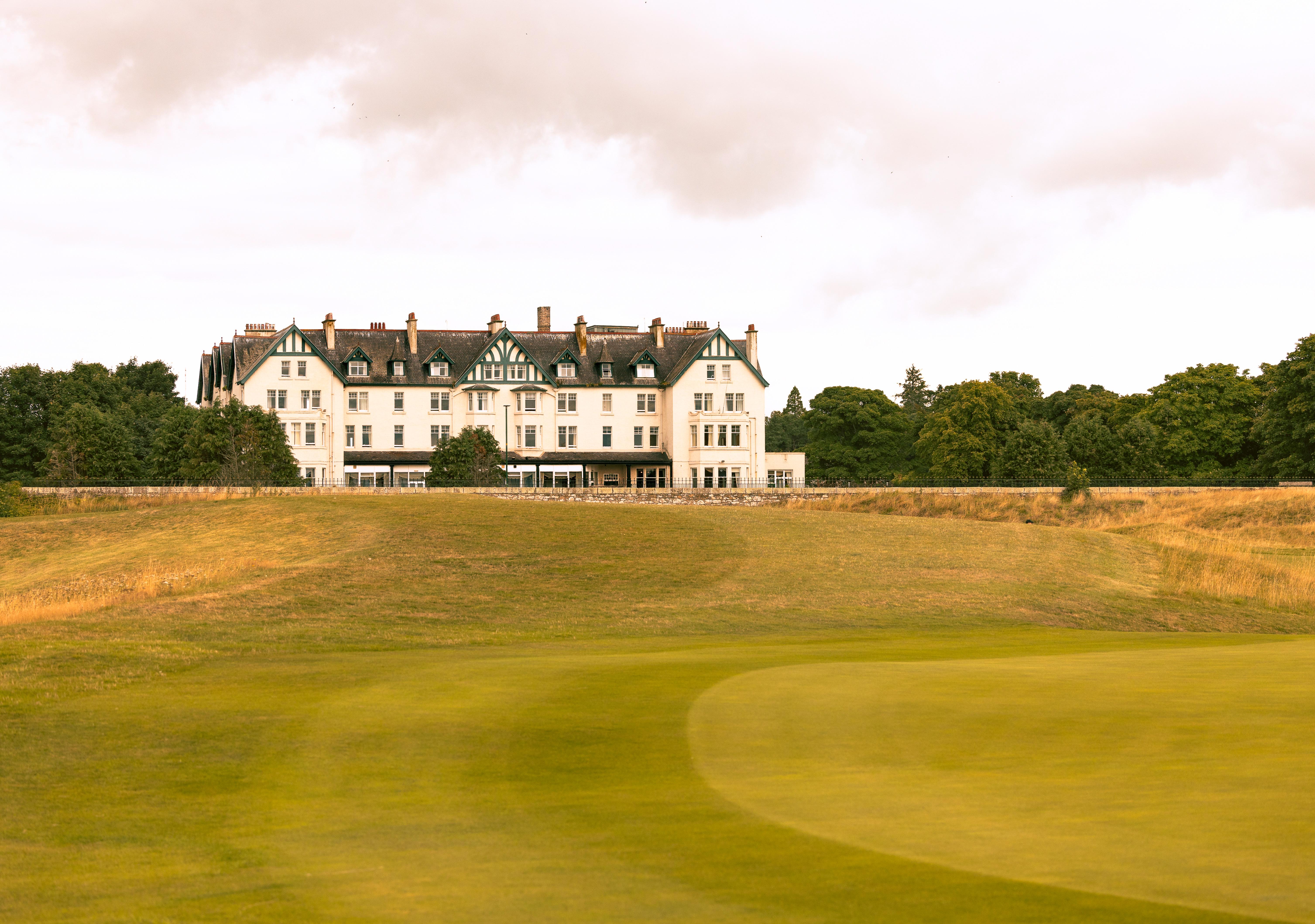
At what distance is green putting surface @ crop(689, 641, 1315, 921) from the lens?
24.1 ft

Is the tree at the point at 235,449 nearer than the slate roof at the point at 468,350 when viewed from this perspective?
Yes

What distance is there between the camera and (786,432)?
17200 cm

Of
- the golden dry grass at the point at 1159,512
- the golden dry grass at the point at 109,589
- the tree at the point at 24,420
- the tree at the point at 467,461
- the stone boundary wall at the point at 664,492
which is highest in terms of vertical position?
the tree at the point at 24,420

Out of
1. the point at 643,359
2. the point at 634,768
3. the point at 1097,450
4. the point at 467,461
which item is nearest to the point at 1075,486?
the point at 467,461

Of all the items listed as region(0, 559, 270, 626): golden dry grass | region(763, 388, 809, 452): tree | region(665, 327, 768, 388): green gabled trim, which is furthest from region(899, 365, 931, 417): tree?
region(0, 559, 270, 626): golden dry grass

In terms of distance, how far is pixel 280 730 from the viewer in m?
12.2

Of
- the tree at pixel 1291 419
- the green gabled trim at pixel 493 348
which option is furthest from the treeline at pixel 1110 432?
the green gabled trim at pixel 493 348

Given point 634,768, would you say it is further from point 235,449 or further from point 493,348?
point 493,348

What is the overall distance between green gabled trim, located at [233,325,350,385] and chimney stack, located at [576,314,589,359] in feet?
57.9

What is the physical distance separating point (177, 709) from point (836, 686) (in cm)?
778

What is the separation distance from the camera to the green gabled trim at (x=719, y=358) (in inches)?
3642

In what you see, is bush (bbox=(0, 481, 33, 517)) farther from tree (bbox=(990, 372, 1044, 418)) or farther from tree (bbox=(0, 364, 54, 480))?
tree (bbox=(990, 372, 1044, 418))

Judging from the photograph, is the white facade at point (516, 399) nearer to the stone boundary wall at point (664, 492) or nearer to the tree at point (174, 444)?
the tree at point (174, 444)

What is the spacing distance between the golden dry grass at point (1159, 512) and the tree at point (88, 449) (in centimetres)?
5611
